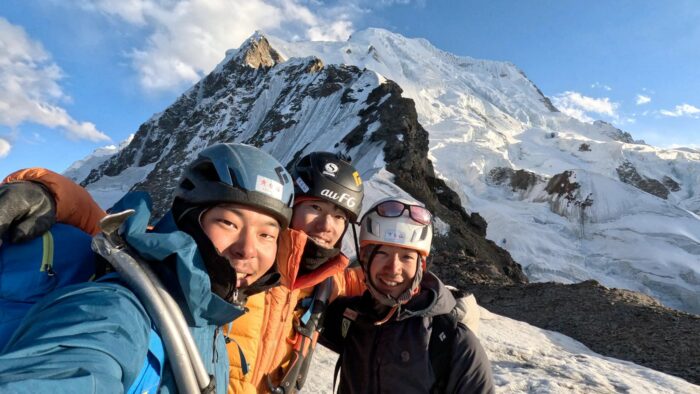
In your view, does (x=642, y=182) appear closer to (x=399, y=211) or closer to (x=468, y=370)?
(x=399, y=211)

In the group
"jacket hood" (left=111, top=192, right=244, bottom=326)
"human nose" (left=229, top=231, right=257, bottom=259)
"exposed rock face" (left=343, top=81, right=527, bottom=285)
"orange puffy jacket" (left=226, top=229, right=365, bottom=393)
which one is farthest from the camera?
"exposed rock face" (left=343, top=81, right=527, bottom=285)

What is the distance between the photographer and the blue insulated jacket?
1.09 metres

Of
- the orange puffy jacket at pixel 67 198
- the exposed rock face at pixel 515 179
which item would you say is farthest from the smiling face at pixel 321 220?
the exposed rock face at pixel 515 179

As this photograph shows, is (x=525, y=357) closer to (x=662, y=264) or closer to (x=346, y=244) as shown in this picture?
(x=346, y=244)

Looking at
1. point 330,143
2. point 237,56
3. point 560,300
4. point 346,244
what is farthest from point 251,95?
point 560,300

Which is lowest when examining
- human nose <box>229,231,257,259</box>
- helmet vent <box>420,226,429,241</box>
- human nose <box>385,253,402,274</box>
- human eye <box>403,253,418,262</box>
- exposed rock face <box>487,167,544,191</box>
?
human nose <box>229,231,257,259</box>

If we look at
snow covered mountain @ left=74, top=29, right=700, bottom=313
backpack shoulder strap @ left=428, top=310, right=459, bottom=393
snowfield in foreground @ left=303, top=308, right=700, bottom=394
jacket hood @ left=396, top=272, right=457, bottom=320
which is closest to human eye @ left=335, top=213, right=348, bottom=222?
jacket hood @ left=396, top=272, right=457, bottom=320

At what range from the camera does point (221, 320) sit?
175cm

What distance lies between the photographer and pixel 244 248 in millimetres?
1988

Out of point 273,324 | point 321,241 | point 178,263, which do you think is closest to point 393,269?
point 321,241

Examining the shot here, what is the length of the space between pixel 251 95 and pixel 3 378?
92283mm

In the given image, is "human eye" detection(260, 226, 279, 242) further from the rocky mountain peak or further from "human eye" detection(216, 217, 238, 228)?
the rocky mountain peak

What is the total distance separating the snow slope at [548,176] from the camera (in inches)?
2061

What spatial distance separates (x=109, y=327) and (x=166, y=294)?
23 cm
